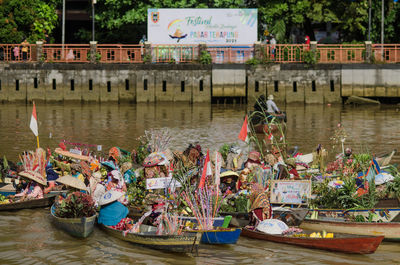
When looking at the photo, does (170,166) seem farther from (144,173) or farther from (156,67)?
(156,67)

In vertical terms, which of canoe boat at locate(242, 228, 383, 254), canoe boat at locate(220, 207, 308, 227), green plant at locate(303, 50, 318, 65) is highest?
green plant at locate(303, 50, 318, 65)

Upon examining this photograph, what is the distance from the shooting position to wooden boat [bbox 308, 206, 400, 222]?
12734 millimetres

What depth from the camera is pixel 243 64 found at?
37.8 meters

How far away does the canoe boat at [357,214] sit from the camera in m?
12.7

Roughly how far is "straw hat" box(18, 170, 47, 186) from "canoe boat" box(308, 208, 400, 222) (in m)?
5.70

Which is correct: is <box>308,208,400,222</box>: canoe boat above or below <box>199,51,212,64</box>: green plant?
below

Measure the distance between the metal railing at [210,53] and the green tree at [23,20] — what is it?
1.42m

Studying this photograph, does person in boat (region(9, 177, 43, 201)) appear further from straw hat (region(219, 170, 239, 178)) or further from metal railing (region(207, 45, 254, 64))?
metal railing (region(207, 45, 254, 64))

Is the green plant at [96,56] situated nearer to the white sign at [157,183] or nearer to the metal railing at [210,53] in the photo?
the metal railing at [210,53]

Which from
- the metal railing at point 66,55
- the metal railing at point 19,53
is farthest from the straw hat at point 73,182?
the metal railing at point 19,53

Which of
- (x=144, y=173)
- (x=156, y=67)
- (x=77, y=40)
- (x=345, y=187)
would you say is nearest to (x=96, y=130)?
(x=156, y=67)

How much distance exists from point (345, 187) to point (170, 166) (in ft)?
13.1

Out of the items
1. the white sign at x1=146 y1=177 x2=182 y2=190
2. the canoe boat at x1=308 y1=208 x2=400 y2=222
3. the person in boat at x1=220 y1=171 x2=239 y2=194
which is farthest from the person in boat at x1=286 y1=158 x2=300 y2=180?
the white sign at x1=146 y1=177 x2=182 y2=190

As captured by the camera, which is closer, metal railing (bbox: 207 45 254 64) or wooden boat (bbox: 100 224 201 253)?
wooden boat (bbox: 100 224 201 253)
